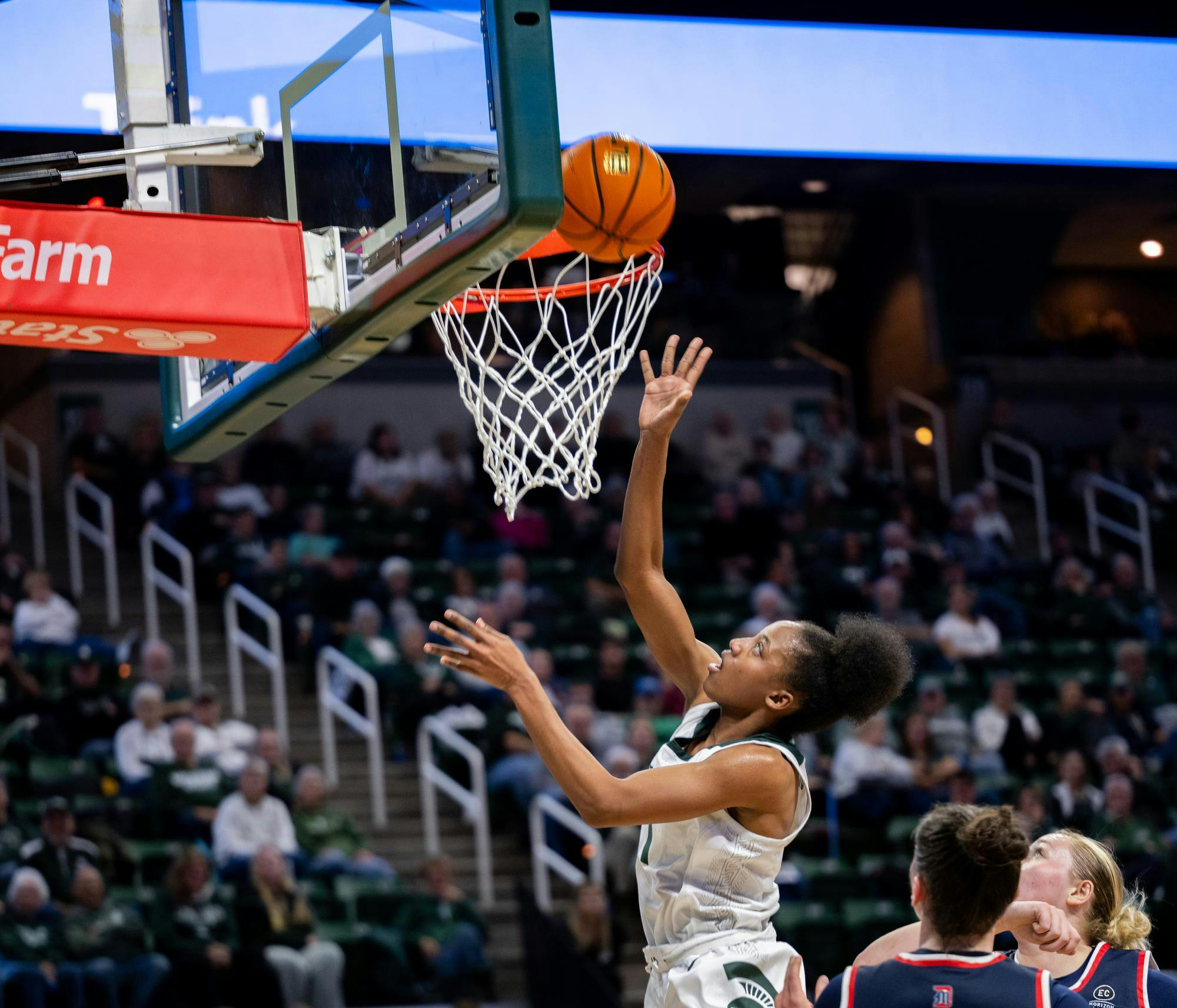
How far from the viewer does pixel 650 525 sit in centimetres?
380

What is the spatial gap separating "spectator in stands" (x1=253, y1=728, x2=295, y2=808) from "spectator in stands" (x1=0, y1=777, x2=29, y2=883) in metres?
1.31

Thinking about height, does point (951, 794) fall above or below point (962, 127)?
below

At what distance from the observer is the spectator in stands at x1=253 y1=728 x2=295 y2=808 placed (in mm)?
9289

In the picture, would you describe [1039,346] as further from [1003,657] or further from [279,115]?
[279,115]

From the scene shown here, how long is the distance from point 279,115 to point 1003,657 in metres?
9.54

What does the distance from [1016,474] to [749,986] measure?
47.6ft

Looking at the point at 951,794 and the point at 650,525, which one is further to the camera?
the point at 951,794

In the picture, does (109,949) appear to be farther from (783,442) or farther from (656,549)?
(783,442)

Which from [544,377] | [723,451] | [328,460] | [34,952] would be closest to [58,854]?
[34,952]

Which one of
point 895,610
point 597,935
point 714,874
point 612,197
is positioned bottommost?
point 597,935

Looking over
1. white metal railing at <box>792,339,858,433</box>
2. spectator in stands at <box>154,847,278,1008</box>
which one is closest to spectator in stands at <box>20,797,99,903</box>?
spectator in stands at <box>154,847,278,1008</box>

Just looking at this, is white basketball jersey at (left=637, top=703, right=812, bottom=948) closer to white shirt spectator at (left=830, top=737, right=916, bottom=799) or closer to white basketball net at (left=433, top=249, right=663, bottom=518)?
white basketball net at (left=433, top=249, right=663, bottom=518)

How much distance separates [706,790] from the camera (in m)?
3.21

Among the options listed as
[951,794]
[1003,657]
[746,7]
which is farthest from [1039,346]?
[746,7]
